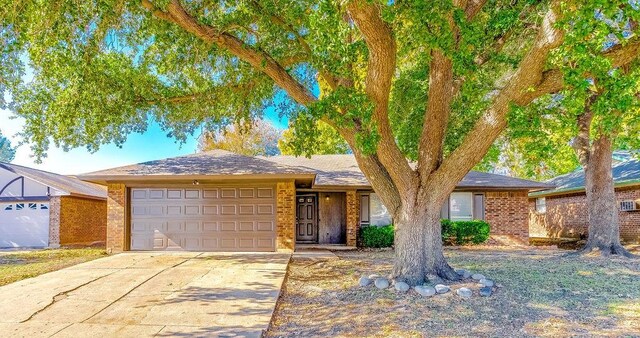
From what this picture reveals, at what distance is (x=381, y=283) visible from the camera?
22.7 ft

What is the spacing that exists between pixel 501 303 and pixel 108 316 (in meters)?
5.34

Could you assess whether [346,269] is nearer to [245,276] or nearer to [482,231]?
[245,276]

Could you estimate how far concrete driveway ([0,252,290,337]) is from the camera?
4.94m

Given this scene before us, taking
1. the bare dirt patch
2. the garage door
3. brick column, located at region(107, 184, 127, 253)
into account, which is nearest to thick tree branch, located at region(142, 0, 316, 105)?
the bare dirt patch

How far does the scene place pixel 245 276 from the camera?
26.3 feet

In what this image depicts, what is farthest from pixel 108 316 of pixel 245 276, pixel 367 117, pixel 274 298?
pixel 367 117

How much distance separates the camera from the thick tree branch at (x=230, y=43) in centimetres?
698

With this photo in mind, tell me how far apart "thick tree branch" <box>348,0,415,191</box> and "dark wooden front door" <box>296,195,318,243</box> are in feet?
28.5

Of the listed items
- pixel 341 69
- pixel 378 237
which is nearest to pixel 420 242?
pixel 341 69

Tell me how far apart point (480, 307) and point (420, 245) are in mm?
1494

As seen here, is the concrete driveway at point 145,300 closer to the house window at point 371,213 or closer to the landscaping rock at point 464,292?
the landscaping rock at point 464,292

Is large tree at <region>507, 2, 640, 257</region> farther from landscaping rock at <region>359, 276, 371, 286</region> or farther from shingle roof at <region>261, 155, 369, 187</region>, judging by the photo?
shingle roof at <region>261, 155, 369, 187</region>

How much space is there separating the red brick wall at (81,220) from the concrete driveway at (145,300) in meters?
8.12

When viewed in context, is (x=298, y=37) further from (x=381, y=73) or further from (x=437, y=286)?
(x=437, y=286)
